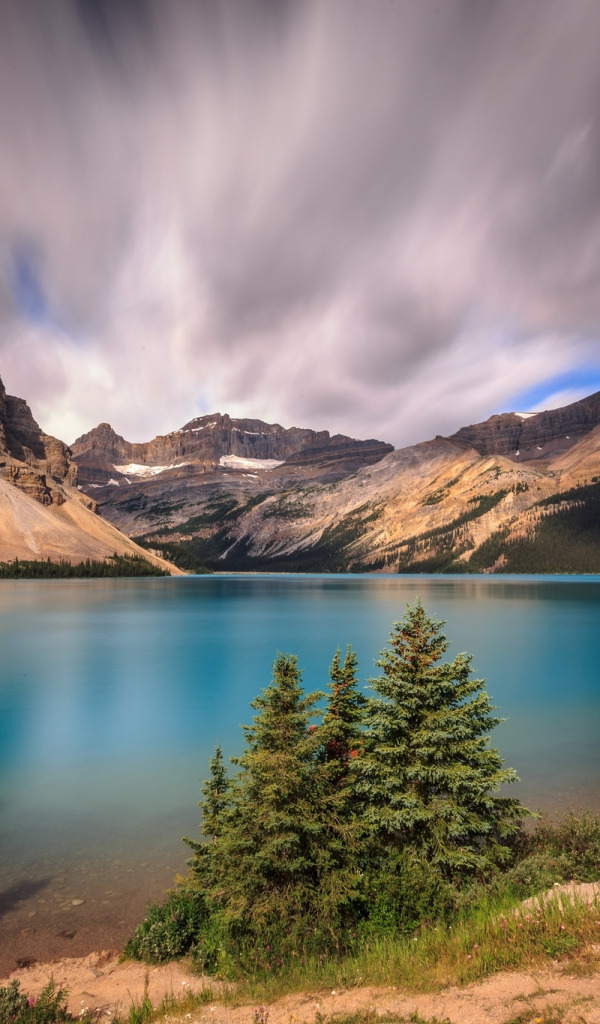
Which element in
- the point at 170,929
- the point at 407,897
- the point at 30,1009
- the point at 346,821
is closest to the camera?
the point at 30,1009

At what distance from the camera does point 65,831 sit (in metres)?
19.8

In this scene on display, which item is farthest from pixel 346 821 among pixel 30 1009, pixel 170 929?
pixel 30 1009

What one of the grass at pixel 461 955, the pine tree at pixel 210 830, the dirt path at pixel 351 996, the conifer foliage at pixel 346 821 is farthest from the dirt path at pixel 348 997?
the pine tree at pixel 210 830

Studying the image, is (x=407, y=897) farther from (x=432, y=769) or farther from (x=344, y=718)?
(x=344, y=718)

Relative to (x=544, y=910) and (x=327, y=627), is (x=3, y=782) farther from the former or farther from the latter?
(x=327, y=627)

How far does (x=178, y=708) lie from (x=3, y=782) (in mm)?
15672

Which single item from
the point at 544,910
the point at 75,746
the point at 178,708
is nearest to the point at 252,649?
the point at 178,708

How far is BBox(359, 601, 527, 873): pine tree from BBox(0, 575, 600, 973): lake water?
7750 mm

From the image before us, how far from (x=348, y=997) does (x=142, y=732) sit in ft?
91.0

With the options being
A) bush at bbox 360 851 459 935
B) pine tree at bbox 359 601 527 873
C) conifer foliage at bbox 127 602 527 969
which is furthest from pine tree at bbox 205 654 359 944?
pine tree at bbox 359 601 527 873

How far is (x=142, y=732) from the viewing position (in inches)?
1330

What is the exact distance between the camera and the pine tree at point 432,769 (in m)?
13.7

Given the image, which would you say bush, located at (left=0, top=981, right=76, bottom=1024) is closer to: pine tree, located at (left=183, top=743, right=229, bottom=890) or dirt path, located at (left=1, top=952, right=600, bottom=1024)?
dirt path, located at (left=1, top=952, right=600, bottom=1024)

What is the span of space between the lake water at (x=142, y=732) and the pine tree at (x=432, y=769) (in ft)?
25.4
